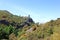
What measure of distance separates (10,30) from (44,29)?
29.1 m

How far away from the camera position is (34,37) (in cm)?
3425

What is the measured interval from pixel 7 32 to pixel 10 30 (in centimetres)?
406

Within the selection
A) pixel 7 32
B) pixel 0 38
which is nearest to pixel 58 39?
pixel 0 38

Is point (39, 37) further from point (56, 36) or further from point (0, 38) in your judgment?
point (0, 38)

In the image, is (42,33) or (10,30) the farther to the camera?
(10,30)

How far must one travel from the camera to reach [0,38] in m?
57.7

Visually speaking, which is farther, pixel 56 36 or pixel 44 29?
pixel 44 29

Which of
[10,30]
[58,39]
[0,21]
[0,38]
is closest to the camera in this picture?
[58,39]

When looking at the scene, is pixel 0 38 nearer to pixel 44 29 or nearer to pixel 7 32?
pixel 7 32

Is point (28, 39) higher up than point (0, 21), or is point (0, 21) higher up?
point (0, 21)

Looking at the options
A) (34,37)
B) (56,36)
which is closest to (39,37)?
(34,37)

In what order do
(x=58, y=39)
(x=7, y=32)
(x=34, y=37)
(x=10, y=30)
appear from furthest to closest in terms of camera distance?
(x=10, y=30) → (x=7, y=32) → (x=34, y=37) → (x=58, y=39)

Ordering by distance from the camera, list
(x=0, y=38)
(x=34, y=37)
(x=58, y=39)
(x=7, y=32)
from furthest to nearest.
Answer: (x=7, y=32)
(x=0, y=38)
(x=34, y=37)
(x=58, y=39)

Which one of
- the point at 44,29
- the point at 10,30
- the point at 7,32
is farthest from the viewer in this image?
the point at 10,30
